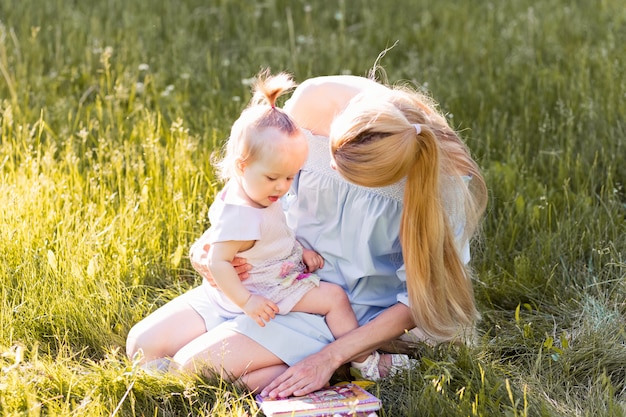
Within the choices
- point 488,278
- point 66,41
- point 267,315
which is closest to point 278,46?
point 66,41

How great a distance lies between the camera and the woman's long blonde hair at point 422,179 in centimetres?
284

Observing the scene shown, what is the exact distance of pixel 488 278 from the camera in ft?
12.1

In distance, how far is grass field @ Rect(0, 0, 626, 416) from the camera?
2.97 metres

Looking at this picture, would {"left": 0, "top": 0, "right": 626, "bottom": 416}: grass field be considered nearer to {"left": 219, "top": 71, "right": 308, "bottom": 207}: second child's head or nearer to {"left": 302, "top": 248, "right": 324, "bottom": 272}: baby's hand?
{"left": 302, "top": 248, "right": 324, "bottom": 272}: baby's hand

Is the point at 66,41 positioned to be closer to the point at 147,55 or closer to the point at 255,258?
the point at 147,55

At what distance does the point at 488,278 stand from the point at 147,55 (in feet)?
9.24

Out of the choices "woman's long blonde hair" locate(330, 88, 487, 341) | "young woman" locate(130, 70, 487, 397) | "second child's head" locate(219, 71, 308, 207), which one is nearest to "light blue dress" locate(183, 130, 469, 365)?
"young woman" locate(130, 70, 487, 397)

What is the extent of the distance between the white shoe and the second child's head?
2.17 ft

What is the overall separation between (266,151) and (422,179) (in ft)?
1.74

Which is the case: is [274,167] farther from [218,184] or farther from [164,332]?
[218,184]

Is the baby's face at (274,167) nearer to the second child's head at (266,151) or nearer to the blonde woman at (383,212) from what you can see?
the second child's head at (266,151)

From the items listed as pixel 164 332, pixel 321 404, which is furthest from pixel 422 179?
pixel 164 332

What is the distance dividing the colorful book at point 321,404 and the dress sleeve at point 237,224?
53 cm

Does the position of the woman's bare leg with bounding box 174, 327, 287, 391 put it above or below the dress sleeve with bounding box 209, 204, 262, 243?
below
